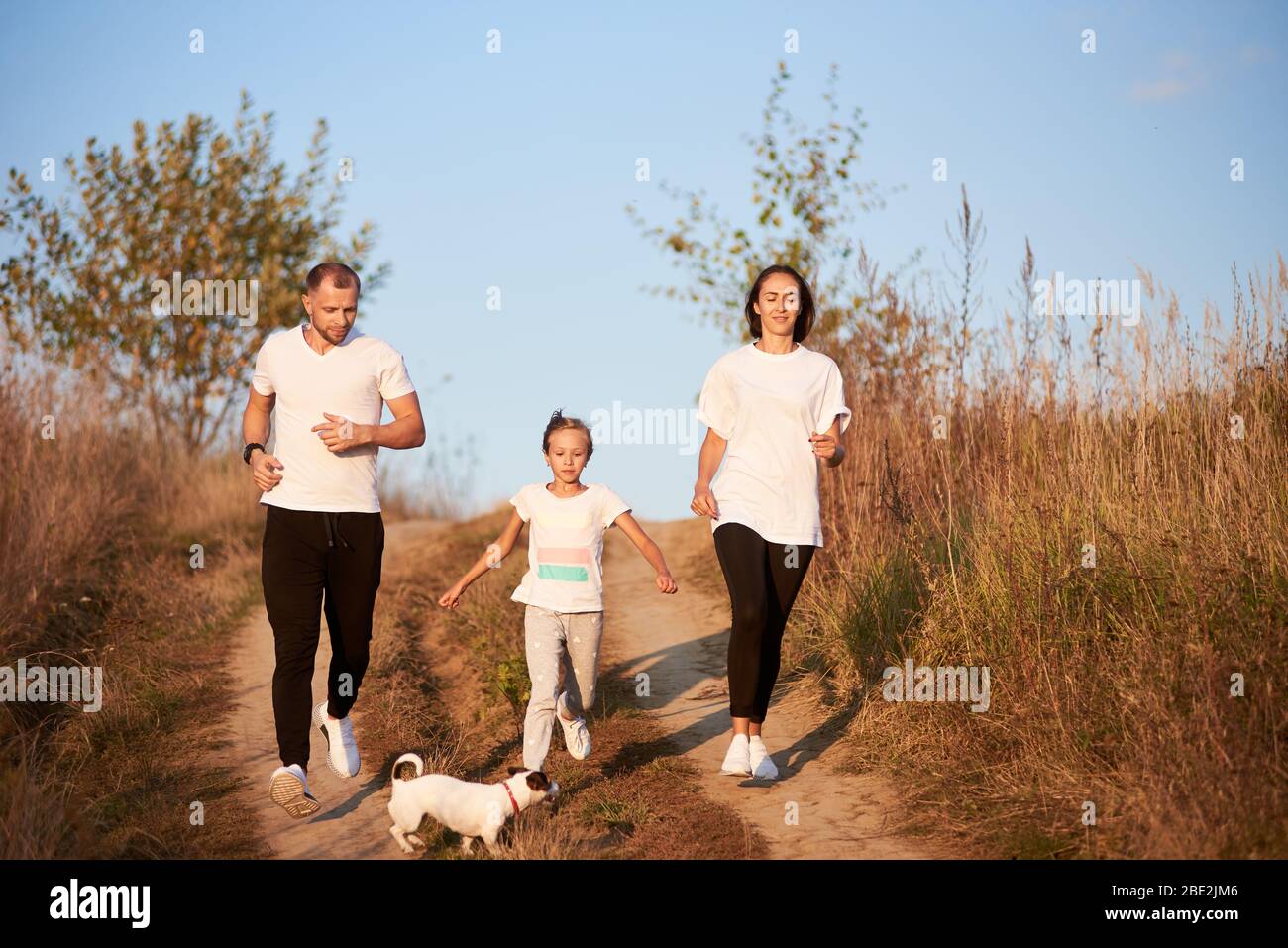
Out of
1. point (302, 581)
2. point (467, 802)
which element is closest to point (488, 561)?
point (302, 581)

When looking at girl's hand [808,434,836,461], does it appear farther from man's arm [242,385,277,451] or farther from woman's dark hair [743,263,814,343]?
man's arm [242,385,277,451]

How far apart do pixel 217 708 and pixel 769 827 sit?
4.16 m

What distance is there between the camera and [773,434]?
616 centimetres

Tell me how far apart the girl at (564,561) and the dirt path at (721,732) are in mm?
983

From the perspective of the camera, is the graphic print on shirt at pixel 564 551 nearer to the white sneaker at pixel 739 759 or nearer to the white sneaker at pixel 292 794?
the white sneaker at pixel 739 759

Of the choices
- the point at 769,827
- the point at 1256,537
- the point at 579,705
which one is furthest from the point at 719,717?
the point at 1256,537

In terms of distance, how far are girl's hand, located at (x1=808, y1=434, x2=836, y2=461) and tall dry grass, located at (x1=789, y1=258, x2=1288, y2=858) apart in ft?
3.79

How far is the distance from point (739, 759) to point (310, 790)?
2165 mm

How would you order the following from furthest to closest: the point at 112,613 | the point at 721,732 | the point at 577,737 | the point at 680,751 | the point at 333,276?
the point at 112,613
the point at 721,732
the point at 680,751
the point at 577,737
the point at 333,276

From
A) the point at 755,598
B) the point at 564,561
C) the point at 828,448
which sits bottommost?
the point at 755,598

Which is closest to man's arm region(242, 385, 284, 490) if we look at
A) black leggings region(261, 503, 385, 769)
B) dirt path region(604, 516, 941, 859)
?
black leggings region(261, 503, 385, 769)

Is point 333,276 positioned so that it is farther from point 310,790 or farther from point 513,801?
point 310,790

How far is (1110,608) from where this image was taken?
20.3 ft
